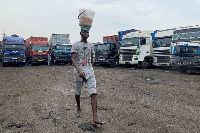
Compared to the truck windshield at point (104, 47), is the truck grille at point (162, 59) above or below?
below

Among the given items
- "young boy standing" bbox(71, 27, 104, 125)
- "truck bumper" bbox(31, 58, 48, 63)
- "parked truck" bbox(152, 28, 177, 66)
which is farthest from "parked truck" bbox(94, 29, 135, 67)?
"young boy standing" bbox(71, 27, 104, 125)

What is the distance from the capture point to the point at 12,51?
2142 centimetres

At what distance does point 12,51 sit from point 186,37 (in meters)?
16.4

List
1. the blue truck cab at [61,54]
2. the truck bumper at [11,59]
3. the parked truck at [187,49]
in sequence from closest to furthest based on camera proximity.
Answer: the parked truck at [187,49] → the truck bumper at [11,59] → the blue truck cab at [61,54]

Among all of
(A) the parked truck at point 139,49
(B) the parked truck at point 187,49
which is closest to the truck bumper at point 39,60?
(A) the parked truck at point 139,49

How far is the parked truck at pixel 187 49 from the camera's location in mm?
13156

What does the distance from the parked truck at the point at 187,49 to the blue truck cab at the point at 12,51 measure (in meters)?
15.0

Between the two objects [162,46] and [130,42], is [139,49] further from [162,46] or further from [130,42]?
[162,46]

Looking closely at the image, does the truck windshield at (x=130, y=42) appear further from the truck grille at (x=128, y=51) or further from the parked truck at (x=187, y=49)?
the parked truck at (x=187, y=49)

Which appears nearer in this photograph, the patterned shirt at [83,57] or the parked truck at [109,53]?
the patterned shirt at [83,57]

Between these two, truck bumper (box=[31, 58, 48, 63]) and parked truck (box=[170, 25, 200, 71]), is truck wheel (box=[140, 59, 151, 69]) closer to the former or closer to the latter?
parked truck (box=[170, 25, 200, 71])

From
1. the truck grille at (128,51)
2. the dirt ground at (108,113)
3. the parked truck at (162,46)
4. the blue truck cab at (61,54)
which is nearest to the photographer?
the dirt ground at (108,113)

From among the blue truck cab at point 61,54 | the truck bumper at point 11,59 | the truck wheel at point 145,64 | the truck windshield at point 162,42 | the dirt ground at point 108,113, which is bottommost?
the dirt ground at point 108,113

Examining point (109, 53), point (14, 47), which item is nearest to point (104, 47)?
point (109, 53)
